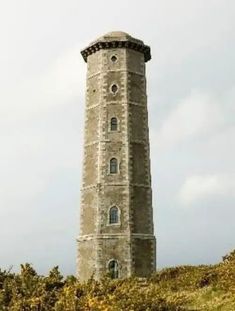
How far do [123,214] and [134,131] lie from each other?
642 cm

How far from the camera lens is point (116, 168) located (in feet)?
118

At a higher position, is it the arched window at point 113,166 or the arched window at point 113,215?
the arched window at point 113,166

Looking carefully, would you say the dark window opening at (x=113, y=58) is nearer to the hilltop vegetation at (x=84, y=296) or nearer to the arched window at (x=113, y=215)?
the arched window at (x=113, y=215)

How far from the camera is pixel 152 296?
11.0 m

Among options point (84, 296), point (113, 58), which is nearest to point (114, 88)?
point (113, 58)

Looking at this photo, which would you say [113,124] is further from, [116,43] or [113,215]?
[113,215]

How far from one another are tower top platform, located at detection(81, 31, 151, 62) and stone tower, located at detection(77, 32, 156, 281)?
0.18 feet

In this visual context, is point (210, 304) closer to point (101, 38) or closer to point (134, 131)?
point (134, 131)

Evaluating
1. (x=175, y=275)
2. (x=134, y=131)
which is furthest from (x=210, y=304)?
(x=134, y=131)

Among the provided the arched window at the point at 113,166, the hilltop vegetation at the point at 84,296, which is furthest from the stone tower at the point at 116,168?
Answer: the hilltop vegetation at the point at 84,296

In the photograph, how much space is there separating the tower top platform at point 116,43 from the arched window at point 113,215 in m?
13.0

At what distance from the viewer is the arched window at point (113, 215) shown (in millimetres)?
34850

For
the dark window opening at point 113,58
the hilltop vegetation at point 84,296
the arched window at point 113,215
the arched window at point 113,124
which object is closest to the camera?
the hilltop vegetation at point 84,296

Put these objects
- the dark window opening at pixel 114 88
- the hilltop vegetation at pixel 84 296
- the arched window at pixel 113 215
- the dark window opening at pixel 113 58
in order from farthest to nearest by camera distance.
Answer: the dark window opening at pixel 113 58, the dark window opening at pixel 114 88, the arched window at pixel 113 215, the hilltop vegetation at pixel 84 296
